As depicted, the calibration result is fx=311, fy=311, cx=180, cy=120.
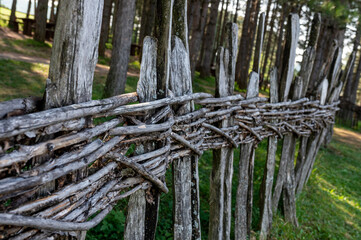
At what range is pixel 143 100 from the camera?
6.21 feet

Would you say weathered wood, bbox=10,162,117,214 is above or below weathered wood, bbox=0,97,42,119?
below

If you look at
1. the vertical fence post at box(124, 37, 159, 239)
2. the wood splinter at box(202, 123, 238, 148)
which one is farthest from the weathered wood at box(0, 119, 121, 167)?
the wood splinter at box(202, 123, 238, 148)

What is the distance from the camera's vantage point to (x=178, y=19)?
85.3 inches

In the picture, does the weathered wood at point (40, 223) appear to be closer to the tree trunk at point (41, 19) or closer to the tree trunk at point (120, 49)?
the tree trunk at point (120, 49)

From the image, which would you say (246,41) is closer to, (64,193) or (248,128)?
(248,128)

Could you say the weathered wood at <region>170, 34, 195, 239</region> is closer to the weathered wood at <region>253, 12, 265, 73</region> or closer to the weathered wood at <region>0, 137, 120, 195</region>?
the weathered wood at <region>0, 137, 120, 195</region>

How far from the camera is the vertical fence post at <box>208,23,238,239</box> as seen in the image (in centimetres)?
260

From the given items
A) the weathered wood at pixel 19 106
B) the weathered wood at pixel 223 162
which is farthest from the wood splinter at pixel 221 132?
the weathered wood at pixel 19 106

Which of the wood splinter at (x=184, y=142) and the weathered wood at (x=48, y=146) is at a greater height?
the weathered wood at (x=48, y=146)

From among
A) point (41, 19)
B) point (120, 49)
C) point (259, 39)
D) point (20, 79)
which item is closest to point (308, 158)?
point (259, 39)

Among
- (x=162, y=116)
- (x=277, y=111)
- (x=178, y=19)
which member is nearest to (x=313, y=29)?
(x=277, y=111)

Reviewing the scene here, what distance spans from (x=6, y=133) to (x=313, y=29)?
3778 mm

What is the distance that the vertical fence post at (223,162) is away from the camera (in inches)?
102

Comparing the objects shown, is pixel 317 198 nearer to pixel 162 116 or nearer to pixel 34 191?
pixel 162 116
